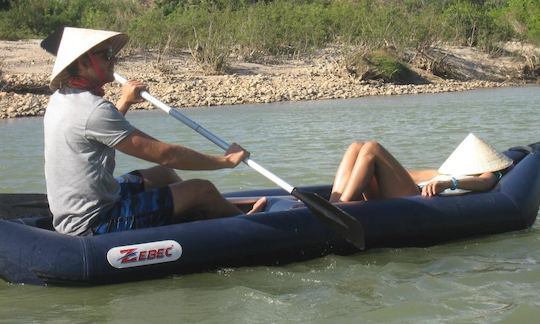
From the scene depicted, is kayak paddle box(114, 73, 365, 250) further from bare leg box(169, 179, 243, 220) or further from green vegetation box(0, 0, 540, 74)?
green vegetation box(0, 0, 540, 74)

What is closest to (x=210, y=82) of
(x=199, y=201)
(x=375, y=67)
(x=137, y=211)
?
(x=375, y=67)

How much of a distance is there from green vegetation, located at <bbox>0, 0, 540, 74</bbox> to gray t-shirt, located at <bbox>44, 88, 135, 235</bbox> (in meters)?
15.5

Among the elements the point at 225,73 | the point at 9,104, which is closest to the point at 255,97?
the point at 225,73

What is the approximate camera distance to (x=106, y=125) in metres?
3.89

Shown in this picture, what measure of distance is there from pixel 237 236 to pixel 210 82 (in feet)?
47.3

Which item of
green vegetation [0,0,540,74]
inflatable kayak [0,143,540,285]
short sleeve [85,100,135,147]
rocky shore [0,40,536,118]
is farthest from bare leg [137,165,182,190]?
green vegetation [0,0,540,74]

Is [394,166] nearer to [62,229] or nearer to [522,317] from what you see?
[522,317]

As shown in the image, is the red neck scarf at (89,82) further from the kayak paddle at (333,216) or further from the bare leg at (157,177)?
the bare leg at (157,177)

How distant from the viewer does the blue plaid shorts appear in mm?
4207

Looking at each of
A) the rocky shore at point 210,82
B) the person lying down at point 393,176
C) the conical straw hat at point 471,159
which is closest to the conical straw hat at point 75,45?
the person lying down at point 393,176

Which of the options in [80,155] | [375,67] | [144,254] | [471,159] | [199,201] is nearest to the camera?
[80,155]

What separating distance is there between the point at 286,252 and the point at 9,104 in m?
12.2

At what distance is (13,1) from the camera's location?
24656 millimetres

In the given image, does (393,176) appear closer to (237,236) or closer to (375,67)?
(237,236)
